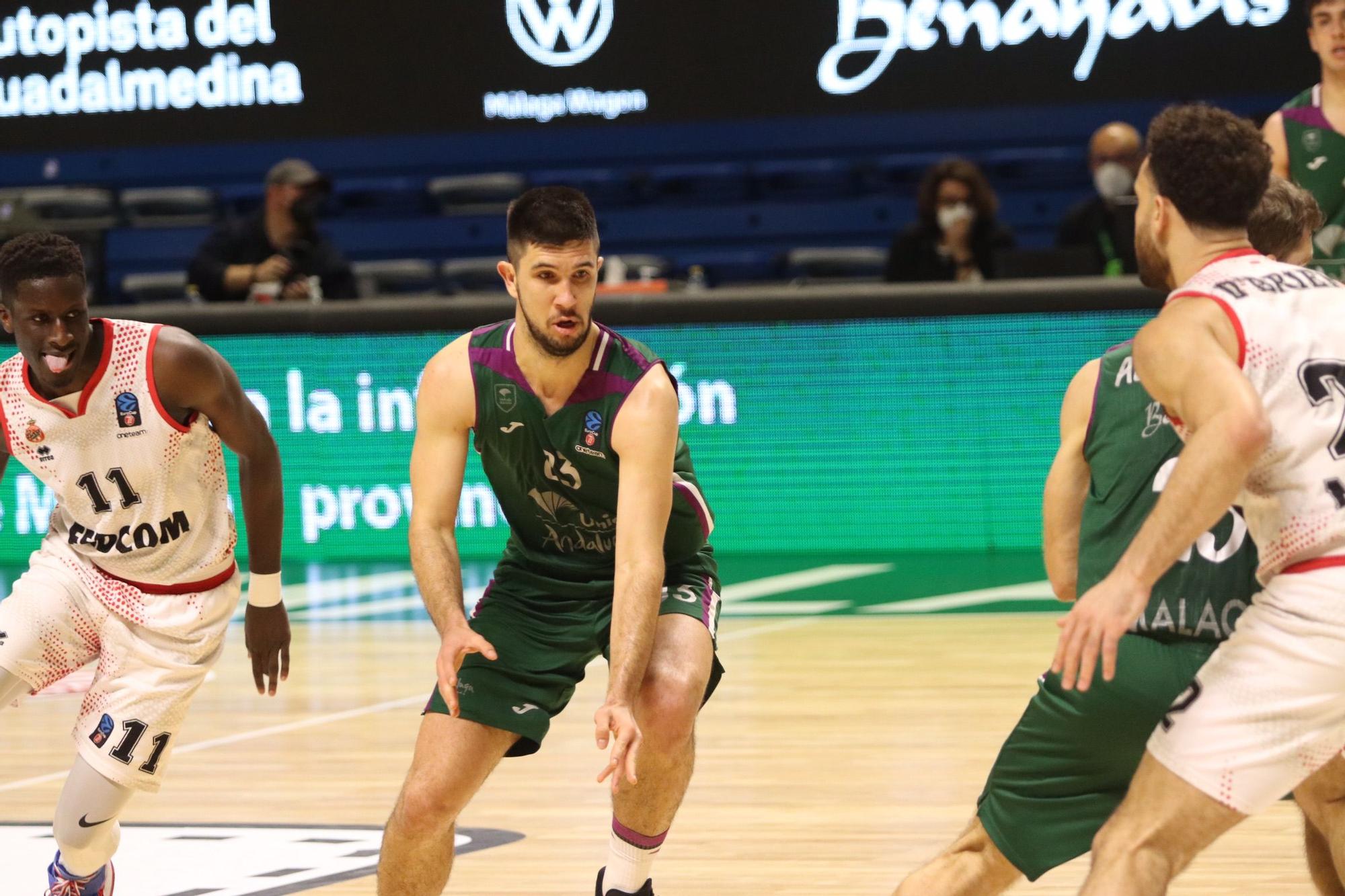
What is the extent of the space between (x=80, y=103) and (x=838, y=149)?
524cm

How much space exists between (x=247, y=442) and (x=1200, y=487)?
2253mm

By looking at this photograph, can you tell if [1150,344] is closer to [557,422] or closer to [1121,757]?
[1121,757]

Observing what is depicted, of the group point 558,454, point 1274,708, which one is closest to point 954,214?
point 558,454

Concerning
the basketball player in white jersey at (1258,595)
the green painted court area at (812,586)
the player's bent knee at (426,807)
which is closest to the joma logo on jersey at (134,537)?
the player's bent knee at (426,807)

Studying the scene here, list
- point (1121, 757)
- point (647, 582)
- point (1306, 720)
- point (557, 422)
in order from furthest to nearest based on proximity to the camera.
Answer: point (557, 422)
point (647, 582)
point (1121, 757)
point (1306, 720)

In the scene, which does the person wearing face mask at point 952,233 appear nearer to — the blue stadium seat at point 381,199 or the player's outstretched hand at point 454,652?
the blue stadium seat at point 381,199

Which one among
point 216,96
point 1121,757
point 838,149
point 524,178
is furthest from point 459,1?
point 1121,757

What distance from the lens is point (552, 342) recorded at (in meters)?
4.27

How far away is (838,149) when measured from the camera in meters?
14.0

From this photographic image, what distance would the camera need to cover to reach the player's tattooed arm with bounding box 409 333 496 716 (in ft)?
13.1

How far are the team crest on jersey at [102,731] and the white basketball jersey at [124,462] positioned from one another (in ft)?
0.99

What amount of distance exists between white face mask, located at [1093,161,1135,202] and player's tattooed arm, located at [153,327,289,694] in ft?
18.7

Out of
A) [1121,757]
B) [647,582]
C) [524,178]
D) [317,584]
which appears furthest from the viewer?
[524,178]

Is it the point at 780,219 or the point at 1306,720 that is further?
the point at 780,219
